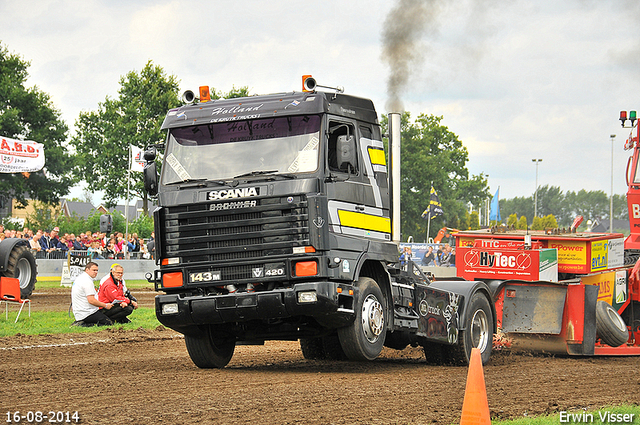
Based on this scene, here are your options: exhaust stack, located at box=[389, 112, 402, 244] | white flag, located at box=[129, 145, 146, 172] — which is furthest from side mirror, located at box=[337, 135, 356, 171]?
white flag, located at box=[129, 145, 146, 172]

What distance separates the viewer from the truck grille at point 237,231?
8688 millimetres

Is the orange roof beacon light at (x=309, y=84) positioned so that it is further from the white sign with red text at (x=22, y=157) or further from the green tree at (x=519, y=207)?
the green tree at (x=519, y=207)

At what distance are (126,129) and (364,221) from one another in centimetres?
4753

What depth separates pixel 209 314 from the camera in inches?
352

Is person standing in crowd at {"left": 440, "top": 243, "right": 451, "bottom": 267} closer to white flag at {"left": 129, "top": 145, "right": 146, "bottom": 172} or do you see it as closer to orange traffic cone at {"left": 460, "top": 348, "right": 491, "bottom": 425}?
white flag at {"left": 129, "top": 145, "right": 146, "bottom": 172}

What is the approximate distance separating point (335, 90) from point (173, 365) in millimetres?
4217

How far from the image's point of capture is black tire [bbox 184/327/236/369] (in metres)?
9.85

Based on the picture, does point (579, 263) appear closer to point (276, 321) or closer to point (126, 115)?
point (276, 321)

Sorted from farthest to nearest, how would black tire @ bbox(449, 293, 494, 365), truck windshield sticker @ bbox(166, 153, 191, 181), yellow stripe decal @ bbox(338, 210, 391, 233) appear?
black tire @ bbox(449, 293, 494, 365) < truck windshield sticker @ bbox(166, 153, 191, 181) < yellow stripe decal @ bbox(338, 210, 391, 233)

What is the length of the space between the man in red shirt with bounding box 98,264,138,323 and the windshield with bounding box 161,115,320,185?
6072mm

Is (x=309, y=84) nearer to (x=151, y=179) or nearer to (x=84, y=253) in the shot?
(x=151, y=179)

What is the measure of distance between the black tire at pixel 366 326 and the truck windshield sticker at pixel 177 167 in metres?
2.44

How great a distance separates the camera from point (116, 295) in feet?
49.8

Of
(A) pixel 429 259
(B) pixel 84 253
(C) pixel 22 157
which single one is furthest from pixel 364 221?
(C) pixel 22 157
